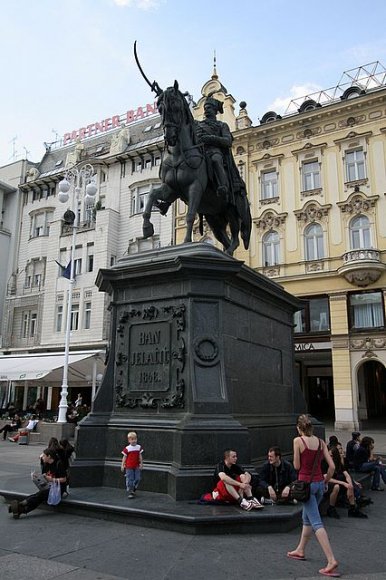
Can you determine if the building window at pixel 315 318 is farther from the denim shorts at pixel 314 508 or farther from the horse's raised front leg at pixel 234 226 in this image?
the denim shorts at pixel 314 508

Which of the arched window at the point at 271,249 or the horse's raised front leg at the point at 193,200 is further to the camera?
the arched window at the point at 271,249

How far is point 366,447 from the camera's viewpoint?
9711 millimetres

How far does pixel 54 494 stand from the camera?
6.21m

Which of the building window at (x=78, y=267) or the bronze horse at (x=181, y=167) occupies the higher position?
the building window at (x=78, y=267)

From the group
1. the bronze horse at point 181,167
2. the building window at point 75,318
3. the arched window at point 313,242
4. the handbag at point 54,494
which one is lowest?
the handbag at point 54,494

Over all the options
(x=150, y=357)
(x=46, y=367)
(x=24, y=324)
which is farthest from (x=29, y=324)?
(x=150, y=357)

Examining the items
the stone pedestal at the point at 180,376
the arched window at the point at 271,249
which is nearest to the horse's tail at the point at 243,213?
the stone pedestal at the point at 180,376

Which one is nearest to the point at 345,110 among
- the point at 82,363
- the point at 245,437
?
the point at 82,363

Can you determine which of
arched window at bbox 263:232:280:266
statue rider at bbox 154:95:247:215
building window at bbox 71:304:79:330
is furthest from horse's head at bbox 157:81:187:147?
building window at bbox 71:304:79:330

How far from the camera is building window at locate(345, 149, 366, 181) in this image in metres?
29.0

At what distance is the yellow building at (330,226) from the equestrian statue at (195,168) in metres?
17.5

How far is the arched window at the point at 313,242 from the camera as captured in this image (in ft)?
96.3

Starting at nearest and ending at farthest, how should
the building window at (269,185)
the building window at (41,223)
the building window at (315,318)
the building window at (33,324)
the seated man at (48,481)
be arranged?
1. the seated man at (48,481)
2. the building window at (315,318)
3. the building window at (269,185)
4. the building window at (33,324)
5. the building window at (41,223)

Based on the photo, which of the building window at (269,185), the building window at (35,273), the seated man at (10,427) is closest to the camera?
the seated man at (10,427)
